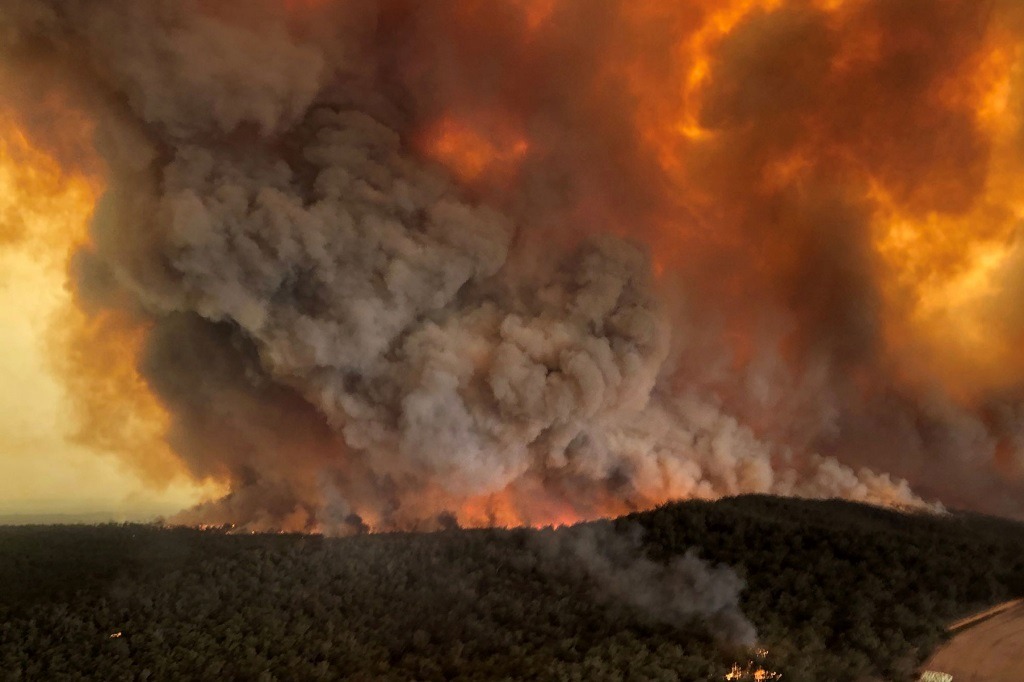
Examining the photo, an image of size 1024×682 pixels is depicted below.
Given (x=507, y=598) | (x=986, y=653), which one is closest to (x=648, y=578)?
(x=507, y=598)

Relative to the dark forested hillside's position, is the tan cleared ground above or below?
below

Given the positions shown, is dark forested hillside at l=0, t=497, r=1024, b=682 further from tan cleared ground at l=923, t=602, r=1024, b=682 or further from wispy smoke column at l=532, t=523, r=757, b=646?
tan cleared ground at l=923, t=602, r=1024, b=682

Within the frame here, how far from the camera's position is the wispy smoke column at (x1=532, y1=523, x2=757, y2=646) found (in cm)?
1491

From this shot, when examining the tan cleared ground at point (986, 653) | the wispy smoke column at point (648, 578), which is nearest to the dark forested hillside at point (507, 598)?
the wispy smoke column at point (648, 578)

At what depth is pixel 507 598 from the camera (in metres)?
16.1

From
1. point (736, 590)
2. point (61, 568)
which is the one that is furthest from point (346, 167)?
point (736, 590)

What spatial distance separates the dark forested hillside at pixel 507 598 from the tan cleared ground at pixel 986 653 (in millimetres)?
342

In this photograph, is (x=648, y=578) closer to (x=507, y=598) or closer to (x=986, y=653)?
(x=507, y=598)

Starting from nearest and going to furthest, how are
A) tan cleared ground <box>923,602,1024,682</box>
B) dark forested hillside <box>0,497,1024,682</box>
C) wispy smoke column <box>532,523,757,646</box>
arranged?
tan cleared ground <box>923,602,1024,682</box>, dark forested hillside <box>0,497,1024,682</box>, wispy smoke column <box>532,523,757,646</box>

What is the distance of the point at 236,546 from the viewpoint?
19172mm

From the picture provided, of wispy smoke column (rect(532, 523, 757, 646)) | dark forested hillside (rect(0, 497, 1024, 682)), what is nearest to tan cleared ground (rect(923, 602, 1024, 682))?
dark forested hillside (rect(0, 497, 1024, 682))

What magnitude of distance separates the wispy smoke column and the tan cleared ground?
11.0 ft

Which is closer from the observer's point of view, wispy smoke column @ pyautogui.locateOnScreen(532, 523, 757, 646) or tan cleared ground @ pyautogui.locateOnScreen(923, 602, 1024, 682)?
tan cleared ground @ pyautogui.locateOnScreen(923, 602, 1024, 682)

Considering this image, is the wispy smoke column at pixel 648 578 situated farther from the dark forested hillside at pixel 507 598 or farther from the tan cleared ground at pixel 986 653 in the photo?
the tan cleared ground at pixel 986 653
